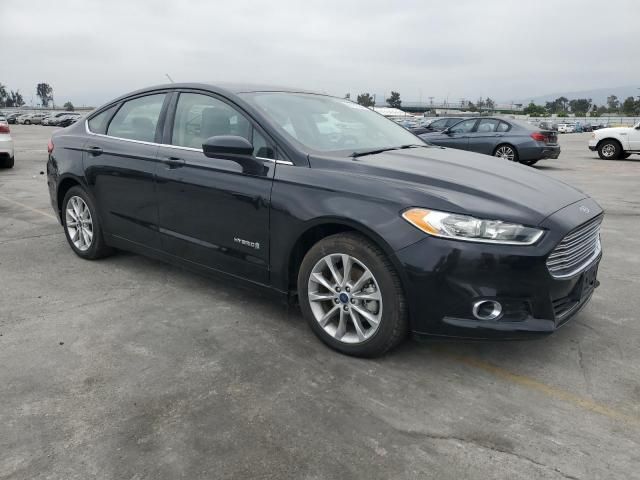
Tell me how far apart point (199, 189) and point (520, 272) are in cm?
217

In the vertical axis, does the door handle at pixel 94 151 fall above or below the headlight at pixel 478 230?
above

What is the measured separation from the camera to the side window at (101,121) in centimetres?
475

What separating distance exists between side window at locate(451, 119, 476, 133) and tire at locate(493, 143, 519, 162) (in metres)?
0.98

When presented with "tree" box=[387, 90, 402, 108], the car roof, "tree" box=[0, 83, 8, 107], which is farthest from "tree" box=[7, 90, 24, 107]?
the car roof

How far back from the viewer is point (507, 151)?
552 inches

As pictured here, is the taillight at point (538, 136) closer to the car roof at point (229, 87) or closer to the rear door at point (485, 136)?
the rear door at point (485, 136)

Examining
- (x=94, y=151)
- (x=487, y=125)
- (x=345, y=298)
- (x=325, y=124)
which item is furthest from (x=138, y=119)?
(x=487, y=125)

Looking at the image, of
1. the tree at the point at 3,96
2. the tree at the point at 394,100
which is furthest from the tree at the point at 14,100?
the tree at the point at 394,100

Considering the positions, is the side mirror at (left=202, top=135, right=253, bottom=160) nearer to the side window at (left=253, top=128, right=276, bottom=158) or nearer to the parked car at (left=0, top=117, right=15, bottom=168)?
the side window at (left=253, top=128, right=276, bottom=158)

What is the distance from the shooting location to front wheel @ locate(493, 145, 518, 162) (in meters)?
13.9

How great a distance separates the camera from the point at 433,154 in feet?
12.4

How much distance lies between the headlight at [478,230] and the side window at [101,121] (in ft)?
10.7

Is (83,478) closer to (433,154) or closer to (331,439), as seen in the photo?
(331,439)

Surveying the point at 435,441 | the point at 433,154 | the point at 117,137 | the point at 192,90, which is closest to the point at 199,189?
the point at 192,90
